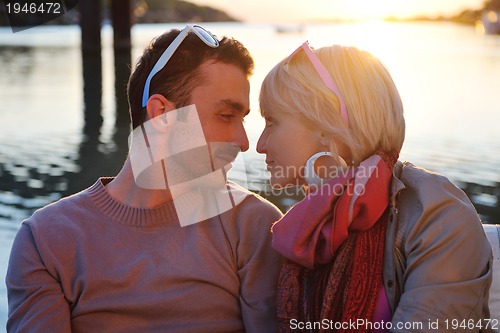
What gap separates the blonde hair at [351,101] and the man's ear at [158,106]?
46 centimetres

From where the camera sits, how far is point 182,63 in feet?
9.13

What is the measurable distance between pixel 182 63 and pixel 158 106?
0.62ft

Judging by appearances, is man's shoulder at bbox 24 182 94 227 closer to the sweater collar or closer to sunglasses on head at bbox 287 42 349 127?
the sweater collar

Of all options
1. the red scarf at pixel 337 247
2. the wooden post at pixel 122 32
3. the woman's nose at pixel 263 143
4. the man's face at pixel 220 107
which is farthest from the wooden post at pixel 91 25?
the red scarf at pixel 337 247

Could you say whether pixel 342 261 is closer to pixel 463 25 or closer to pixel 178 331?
pixel 178 331

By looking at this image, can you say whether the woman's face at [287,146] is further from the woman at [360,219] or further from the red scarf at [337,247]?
the red scarf at [337,247]

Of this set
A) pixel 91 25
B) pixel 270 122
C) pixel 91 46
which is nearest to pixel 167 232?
pixel 270 122

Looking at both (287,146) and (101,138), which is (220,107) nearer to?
(287,146)

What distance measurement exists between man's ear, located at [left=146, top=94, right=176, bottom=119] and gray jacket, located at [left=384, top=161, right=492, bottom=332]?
0.96 m

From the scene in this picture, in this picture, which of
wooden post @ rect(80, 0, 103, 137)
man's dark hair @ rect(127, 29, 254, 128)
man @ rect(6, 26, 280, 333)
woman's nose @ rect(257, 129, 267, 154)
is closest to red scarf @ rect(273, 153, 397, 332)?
man @ rect(6, 26, 280, 333)

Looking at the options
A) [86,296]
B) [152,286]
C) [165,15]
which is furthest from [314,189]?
[165,15]

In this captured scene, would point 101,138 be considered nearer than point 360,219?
No

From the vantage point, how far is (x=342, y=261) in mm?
2352

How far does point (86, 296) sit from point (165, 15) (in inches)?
4157
